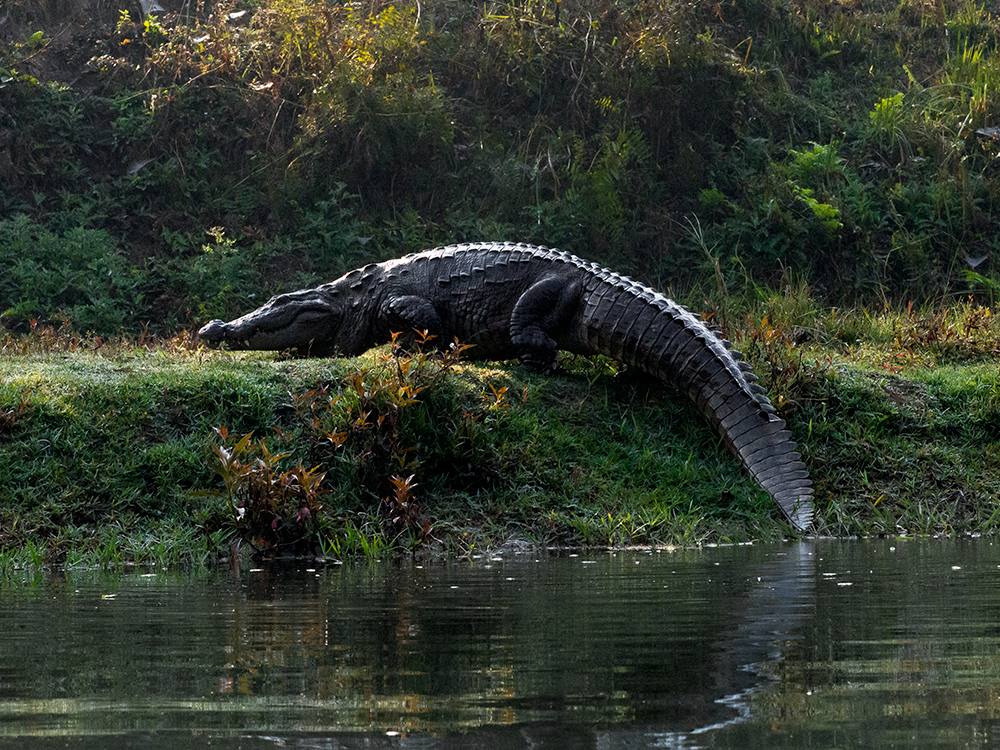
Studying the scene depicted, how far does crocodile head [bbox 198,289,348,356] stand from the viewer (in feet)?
28.3

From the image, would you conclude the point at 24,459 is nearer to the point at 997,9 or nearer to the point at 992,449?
the point at 992,449

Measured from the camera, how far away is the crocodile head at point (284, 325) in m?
8.62

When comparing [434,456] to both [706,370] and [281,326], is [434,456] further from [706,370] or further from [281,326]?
[281,326]

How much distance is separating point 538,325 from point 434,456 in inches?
66.4

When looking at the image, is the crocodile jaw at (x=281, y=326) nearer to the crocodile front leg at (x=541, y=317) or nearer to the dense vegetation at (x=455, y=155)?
the crocodile front leg at (x=541, y=317)

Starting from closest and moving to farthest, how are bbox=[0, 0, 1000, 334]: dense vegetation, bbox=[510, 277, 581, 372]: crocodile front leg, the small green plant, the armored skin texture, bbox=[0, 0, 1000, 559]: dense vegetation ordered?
the small green plant
the armored skin texture
bbox=[510, 277, 581, 372]: crocodile front leg
bbox=[0, 0, 1000, 559]: dense vegetation
bbox=[0, 0, 1000, 334]: dense vegetation

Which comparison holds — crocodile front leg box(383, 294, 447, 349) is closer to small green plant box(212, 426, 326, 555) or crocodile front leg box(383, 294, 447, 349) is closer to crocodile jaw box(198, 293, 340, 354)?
crocodile jaw box(198, 293, 340, 354)

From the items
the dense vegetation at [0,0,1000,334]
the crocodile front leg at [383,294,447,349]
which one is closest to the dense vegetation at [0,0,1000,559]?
the dense vegetation at [0,0,1000,334]

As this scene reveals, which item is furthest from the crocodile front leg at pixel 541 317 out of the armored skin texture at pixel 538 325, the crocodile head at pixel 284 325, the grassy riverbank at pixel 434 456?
the crocodile head at pixel 284 325

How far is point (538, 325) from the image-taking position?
8.09 m

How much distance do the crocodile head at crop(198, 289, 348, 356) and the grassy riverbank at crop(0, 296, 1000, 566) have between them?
13.7 inches

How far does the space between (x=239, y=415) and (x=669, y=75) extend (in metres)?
9.18

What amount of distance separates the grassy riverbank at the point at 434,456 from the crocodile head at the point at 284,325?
1.14ft

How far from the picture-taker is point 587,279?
26.6 ft
